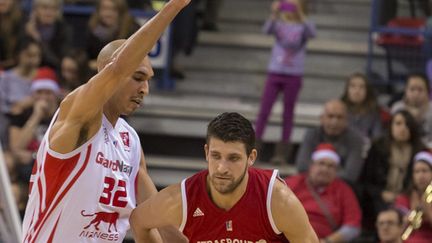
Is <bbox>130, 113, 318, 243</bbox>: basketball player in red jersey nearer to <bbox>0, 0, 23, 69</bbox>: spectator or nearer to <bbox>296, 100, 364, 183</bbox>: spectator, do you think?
<bbox>296, 100, 364, 183</bbox>: spectator

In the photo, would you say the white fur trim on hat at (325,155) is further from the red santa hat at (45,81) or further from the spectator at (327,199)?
the red santa hat at (45,81)

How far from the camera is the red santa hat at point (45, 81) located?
1085cm

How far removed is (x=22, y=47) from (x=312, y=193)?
3229mm

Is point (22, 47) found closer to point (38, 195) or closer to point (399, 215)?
point (399, 215)

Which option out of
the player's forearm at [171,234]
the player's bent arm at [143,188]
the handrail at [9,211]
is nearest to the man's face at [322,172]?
the handrail at [9,211]

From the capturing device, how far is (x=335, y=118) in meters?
10.5

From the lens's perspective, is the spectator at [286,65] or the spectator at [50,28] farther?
the spectator at [50,28]

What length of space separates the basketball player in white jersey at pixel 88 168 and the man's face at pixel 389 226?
400 cm

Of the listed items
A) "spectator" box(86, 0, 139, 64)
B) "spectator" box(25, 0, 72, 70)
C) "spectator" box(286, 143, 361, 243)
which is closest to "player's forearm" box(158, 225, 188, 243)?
"spectator" box(286, 143, 361, 243)

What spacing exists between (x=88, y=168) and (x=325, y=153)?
4.70 meters

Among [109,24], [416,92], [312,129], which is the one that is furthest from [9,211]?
[416,92]

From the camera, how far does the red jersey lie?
570 cm

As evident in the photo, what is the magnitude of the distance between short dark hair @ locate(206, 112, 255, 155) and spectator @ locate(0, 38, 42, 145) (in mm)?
5732

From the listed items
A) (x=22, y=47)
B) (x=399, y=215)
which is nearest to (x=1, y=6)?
(x=22, y=47)
